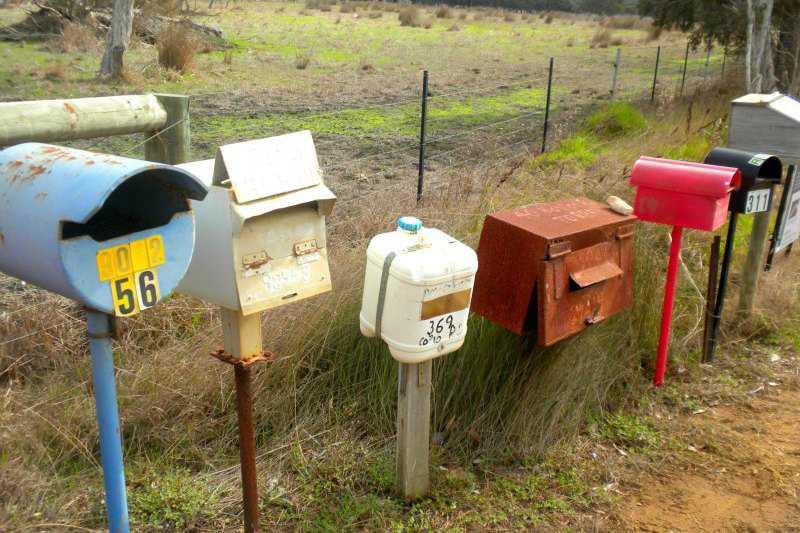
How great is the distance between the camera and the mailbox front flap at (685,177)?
3398 millimetres

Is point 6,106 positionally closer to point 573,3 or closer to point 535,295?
point 535,295

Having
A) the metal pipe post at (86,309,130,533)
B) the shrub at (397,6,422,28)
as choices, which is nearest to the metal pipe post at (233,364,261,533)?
the metal pipe post at (86,309,130,533)

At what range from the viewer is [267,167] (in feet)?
7.08

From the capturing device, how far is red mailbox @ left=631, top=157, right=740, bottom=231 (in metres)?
3.43

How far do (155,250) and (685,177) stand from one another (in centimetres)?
246

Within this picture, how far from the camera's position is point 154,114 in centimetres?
322

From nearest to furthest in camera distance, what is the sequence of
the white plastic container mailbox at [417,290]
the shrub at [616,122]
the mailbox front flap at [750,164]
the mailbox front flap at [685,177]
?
the white plastic container mailbox at [417,290]
the mailbox front flap at [685,177]
the mailbox front flap at [750,164]
the shrub at [616,122]

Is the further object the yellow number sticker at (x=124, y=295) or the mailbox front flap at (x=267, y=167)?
the mailbox front flap at (x=267, y=167)

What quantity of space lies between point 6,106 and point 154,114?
0.68 m

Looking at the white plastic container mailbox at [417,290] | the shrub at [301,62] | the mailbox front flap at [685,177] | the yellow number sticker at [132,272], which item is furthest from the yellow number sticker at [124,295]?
the shrub at [301,62]

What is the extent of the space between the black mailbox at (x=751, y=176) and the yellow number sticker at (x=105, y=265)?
10.0ft

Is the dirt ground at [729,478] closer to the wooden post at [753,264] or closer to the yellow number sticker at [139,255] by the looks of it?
the wooden post at [753,264]

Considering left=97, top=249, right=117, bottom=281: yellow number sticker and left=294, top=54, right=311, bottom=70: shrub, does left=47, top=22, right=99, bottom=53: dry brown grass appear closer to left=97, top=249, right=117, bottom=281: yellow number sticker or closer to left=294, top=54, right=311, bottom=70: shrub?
Answer: left=294, top=54, right=311, bottom=70: shrub

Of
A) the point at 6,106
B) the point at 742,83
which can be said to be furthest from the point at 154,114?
the point at 742,83
